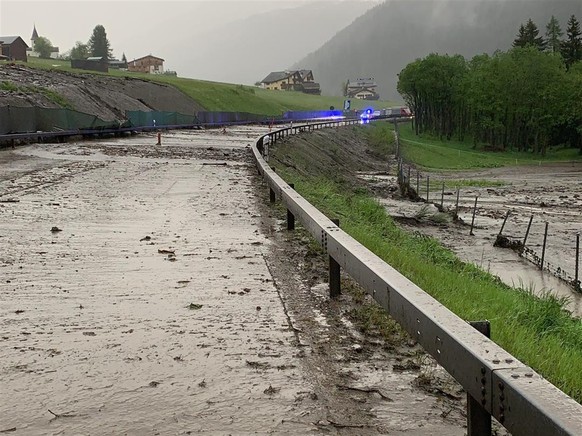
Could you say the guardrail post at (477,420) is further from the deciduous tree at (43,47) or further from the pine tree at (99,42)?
the deciduous tree at (43,47)

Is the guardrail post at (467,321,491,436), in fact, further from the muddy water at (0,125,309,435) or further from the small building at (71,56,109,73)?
the small building at (71,56,109,73)

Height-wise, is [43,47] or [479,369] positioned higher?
[43,47]

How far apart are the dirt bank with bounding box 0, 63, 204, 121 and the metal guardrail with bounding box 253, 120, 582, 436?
131ft

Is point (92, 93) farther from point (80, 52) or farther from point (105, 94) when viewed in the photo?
point (80, 52)

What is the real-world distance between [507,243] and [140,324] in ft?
71.2

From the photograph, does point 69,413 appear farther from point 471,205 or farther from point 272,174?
point 471,205

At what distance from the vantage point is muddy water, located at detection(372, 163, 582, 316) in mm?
21391

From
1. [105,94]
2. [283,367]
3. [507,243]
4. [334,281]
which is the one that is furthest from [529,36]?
[283,367]

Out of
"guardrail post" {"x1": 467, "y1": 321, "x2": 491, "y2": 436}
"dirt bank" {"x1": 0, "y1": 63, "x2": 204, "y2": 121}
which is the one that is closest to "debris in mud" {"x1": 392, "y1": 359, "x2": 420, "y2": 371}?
"guardrail post" {"x1": 467, "y1": 321, "x2": 491, "y2": 436}

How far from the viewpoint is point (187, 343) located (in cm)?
541

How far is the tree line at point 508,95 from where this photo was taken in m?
84.8

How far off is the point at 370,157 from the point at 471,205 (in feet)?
83.0

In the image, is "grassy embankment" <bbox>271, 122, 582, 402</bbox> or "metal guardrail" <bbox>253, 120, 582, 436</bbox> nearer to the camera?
"metal guardrail" <bbox>253, 120, 582, 436</bbox>

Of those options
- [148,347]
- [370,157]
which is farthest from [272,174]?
[370,157]
